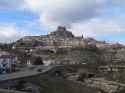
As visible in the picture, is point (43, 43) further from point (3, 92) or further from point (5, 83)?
point (3, 92)

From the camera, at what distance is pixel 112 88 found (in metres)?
59.8

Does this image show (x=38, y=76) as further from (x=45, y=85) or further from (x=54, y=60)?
(x=54, y=60)

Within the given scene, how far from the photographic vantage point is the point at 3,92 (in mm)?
20719

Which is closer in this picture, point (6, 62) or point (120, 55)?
point (6, 62)

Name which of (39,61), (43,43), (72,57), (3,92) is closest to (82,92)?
(3,92)

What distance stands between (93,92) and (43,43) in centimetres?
12774

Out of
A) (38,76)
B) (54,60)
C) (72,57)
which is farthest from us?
(72,57)

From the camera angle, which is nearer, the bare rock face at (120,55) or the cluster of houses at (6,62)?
the cluster of houses at (6,62)

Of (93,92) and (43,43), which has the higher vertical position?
(43,43)

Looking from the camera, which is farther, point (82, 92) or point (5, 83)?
point (82, 92)

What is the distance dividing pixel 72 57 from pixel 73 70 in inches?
1344

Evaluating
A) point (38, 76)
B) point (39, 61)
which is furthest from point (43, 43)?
point (38, 76)

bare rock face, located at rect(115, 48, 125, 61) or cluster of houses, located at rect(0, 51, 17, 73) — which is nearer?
cluster of houses, located at rect(0, 51, 17, 73)

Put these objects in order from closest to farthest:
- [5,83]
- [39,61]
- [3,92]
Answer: [3,92] < [5,83] < [39,61]
